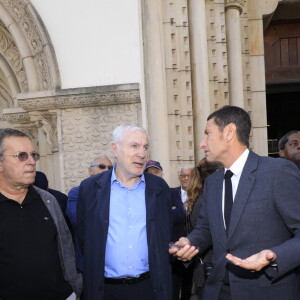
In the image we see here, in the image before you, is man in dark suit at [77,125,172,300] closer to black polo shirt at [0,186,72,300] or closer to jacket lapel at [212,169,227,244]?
black polo shirt at [0,186,72,300]

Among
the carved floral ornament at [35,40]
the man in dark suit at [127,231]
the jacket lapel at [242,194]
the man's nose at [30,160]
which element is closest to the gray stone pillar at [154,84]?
the carved floral ornament at [35,40]

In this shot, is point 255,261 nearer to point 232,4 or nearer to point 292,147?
point 292,147

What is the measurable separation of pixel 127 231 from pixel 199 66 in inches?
136

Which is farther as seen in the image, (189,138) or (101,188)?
(189,138)

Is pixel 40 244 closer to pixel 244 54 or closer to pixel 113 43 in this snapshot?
pixel 113 43

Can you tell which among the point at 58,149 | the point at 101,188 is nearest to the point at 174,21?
the point at 58,149

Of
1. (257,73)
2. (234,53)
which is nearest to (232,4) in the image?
(234,53)

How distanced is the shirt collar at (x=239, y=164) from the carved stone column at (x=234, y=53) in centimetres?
430

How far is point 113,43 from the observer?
17.9 feet

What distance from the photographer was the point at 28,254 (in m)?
2.69

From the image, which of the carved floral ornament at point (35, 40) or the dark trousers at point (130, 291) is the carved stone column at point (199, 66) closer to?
the carved floral ornament at point (35, 40)

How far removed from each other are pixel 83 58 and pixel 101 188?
2.81 m

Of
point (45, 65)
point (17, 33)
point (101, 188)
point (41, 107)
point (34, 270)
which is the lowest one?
point (34, 270)

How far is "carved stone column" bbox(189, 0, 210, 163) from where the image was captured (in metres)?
5.93
